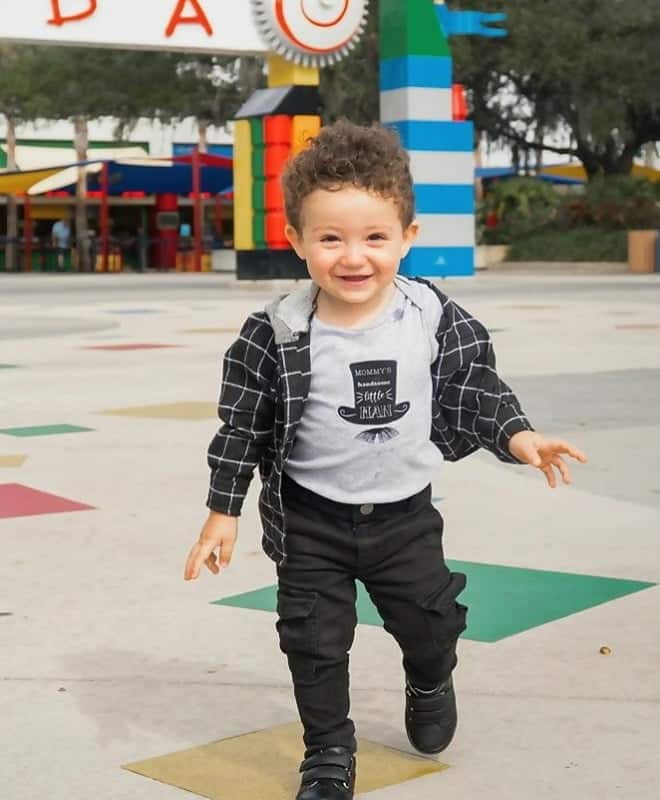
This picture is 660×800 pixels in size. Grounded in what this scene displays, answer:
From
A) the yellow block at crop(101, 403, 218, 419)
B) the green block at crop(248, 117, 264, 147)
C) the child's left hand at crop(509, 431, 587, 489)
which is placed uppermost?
the green block at crop(248, 117, 264, 147)

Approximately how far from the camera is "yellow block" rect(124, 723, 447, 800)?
276 centimetres

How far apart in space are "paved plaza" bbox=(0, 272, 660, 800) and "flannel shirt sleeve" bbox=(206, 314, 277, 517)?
1.71 feet

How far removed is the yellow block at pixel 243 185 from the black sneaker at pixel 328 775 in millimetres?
22062

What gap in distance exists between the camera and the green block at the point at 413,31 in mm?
25422

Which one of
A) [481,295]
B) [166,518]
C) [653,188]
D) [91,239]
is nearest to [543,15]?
[653,188]

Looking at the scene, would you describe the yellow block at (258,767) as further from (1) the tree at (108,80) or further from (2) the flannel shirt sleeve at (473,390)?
(1) the tree at (108,80)

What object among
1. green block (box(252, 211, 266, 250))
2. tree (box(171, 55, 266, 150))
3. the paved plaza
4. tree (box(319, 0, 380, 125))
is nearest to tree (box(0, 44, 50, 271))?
tree (box(171, 55, 266, 150))

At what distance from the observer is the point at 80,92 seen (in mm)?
38969

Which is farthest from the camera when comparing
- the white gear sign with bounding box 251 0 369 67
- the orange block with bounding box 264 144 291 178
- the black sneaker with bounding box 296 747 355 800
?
the orange block with bounding box 264 144 291 178

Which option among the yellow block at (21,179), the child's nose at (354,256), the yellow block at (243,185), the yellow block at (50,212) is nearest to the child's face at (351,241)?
the child's nose at (354,256)

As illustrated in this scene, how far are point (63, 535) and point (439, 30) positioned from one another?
865 inches

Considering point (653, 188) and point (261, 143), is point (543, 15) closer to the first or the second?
point (653, 188)

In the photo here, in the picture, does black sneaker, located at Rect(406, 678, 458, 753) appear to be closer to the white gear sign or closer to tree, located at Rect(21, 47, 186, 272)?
the white gear sign

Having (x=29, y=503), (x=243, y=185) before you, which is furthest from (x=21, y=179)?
(x=29, y=503)
